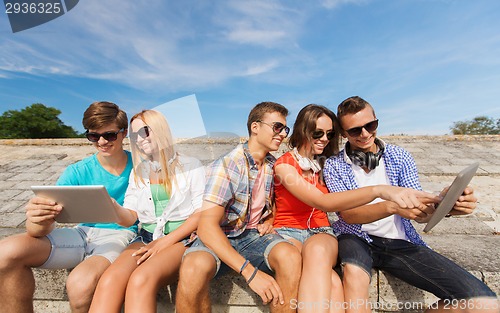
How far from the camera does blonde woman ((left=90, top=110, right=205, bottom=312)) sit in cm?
178

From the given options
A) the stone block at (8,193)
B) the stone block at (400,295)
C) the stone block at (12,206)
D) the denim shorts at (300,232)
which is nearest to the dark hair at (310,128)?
the denim shorts at (300,232)

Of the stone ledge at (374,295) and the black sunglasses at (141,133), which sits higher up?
the black sunglasses at (141,133)

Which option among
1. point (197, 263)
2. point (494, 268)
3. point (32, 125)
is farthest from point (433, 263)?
point (32, 125)

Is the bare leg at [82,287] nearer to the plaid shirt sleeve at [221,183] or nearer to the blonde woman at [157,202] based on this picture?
the blonde woman at [157,202]

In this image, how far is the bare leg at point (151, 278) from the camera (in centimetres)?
159

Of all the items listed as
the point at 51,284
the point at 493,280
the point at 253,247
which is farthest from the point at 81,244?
the point at 493,280

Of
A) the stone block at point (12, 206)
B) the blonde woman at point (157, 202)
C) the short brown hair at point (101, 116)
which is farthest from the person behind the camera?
the stone block at point (12, 206)

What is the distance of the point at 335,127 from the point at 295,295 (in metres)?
1.17

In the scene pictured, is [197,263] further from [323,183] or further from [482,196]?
[482,196]

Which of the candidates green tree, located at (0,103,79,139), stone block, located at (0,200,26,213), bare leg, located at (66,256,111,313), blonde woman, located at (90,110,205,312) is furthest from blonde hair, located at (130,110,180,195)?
green tree, located at (0,103,79,139)

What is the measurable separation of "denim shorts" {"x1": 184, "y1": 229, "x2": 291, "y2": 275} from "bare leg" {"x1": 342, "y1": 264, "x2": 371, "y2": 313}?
39cm

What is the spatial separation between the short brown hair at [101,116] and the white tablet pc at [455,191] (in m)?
2.10

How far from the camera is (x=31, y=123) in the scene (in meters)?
35.3

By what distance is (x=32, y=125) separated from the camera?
3534 centimetres
